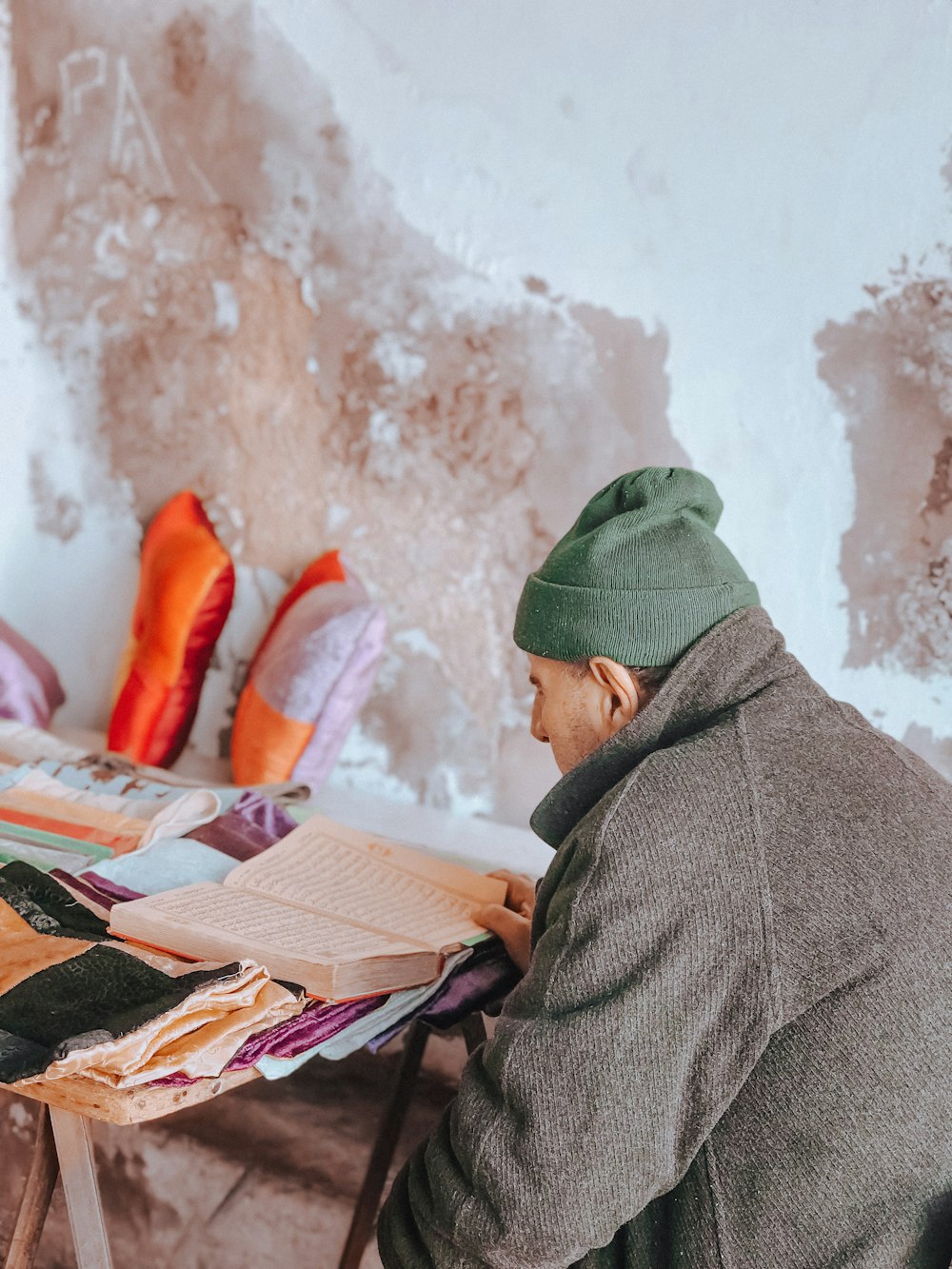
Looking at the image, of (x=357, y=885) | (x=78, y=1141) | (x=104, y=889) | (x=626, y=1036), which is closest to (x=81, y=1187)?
(x=78, y=1141)

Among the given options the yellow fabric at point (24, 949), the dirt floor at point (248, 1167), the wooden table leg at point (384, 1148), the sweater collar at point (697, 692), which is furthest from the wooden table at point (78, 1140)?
the dirt floor at point (248, 1167)

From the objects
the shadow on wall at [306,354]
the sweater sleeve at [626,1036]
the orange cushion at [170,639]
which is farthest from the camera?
the orange cushion at [170,639]

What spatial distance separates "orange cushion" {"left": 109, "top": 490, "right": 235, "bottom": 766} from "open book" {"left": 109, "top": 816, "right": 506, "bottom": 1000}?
109 cm

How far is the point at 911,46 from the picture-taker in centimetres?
191

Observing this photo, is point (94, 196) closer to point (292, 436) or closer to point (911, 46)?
point (292, 436)

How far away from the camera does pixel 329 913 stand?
137 cm

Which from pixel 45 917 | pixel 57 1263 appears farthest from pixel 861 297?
pixel 57 1263

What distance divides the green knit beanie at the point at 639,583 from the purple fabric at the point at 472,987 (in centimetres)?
46

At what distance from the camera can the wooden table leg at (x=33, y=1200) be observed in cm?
123

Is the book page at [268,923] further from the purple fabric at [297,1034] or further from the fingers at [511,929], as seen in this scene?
the fingers at [511,929]

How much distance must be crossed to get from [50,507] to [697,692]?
2.33 meters

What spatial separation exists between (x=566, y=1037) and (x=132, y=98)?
8.45ft

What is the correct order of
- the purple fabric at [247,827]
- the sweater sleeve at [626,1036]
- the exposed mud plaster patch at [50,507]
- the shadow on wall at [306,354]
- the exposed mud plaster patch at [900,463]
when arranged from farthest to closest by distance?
the exposed mud plaster patch at [50,507] < the shadow on wall at [306,354] < the exposed mud plaster patch at [900,463] < the purple fabric at [247,827] < the sweater sleeve at [626,1036]

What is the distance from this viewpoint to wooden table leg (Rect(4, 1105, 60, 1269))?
123cm
